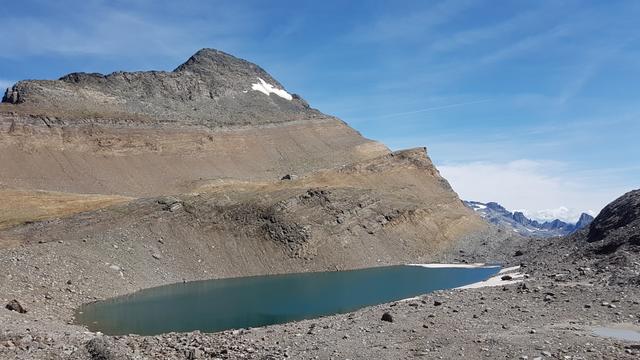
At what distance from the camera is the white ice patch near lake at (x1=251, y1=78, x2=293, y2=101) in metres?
142

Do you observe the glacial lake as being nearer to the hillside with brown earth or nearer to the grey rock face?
the hillside with brown earth

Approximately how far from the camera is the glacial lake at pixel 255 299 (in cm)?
3269

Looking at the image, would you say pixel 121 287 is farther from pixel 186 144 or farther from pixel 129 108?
pixel 129 108

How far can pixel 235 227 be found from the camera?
61.0 m

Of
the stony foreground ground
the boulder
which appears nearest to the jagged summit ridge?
the boulder

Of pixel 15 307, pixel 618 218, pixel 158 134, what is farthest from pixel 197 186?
pixel 15 307

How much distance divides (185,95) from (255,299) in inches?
3549

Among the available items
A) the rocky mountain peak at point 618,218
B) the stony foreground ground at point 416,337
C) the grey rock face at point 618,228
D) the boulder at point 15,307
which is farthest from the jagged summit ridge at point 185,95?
the stony foreground ground at point 416,337

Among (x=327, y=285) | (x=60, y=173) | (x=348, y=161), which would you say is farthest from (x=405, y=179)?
(x=60, y=173)

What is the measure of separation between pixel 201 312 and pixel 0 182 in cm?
5738

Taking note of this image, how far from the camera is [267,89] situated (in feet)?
476

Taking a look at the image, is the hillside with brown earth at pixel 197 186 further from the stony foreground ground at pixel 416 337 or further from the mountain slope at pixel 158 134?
the stony foreground ground at pixel 416 337

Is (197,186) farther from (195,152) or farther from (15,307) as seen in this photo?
(15,307)

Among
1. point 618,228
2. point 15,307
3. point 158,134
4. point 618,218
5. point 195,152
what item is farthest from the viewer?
point 195,152
